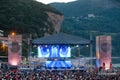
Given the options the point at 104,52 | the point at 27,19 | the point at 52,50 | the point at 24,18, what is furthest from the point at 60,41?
the point at 27,19

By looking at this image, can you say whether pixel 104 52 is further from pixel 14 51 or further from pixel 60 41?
pixel 14 51

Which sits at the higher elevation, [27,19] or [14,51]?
[27,19]

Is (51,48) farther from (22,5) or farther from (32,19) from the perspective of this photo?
(22,5)

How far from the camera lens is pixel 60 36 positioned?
69938 millimetres

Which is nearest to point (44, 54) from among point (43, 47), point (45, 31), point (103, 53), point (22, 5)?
point (43, 47)

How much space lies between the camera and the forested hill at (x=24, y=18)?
11894cm

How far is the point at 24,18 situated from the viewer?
433 ft

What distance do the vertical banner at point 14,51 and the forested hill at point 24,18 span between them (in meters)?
44.6

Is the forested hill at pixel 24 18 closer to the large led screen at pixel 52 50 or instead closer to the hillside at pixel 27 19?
the hillside at pixel 27 19

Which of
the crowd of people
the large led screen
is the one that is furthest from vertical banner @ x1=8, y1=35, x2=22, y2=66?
the crowd of people

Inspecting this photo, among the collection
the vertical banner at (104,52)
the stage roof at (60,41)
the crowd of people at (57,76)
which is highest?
the stage roof at (60,41)

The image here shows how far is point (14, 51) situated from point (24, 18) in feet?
214

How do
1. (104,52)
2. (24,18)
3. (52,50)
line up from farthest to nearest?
1. (24,18)
2. (52,50)
3. (104,52)

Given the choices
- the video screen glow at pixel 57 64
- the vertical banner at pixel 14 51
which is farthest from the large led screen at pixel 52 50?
the vertical banner at pixel 14 51
